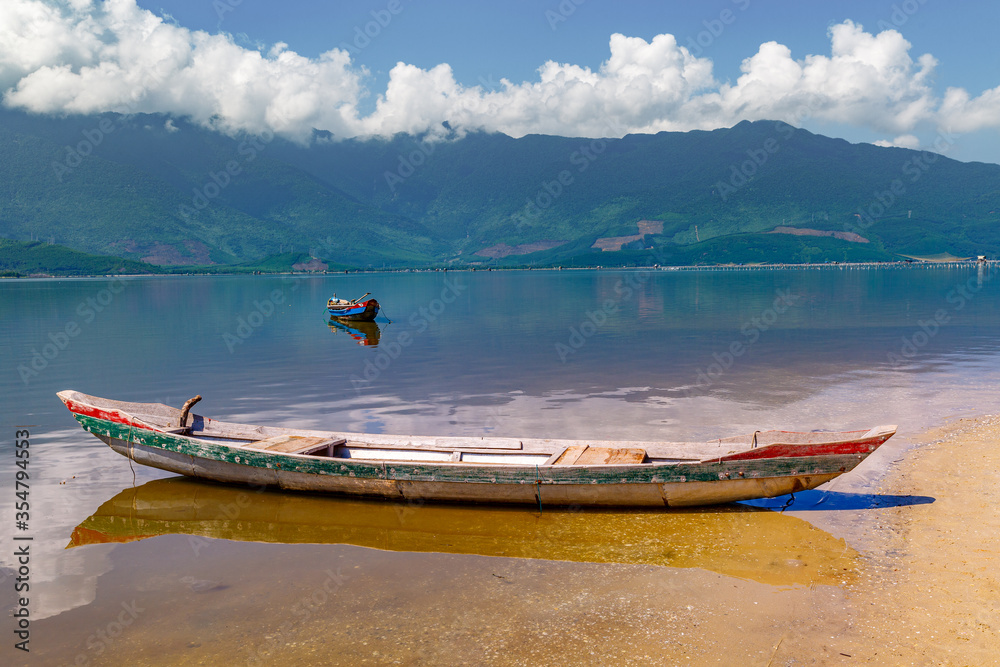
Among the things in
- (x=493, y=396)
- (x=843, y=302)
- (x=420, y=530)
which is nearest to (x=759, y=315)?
(x=843, y=302)

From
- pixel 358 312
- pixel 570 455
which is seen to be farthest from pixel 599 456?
pixel 358 312

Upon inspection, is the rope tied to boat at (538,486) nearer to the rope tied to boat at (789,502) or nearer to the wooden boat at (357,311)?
the rope tied to boat at (789,502)

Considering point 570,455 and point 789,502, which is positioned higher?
point 570,455

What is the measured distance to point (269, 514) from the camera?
13953 millimetres

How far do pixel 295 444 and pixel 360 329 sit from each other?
1513 inches

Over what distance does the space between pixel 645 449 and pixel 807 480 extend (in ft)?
9.92

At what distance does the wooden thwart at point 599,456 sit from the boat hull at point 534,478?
1.60 ft

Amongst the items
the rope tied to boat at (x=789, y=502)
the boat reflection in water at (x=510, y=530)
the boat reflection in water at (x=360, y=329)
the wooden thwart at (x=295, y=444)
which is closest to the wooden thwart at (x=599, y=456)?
the boat reflection in water at (x=510, y=530)

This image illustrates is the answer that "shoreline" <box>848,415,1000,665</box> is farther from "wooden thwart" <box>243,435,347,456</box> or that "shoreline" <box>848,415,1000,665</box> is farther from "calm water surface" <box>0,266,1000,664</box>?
"wooden thwart" <box>243,435,347,456</box>

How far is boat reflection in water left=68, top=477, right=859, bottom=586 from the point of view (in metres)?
11.2

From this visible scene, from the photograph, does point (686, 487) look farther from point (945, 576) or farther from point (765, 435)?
point (945, 576)

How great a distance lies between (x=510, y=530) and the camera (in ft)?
41.9

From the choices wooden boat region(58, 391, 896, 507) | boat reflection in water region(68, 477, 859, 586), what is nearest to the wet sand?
boat reflection in water region(68, 477, 859, 586)

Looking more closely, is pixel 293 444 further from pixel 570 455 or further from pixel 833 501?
pixel 833 501
